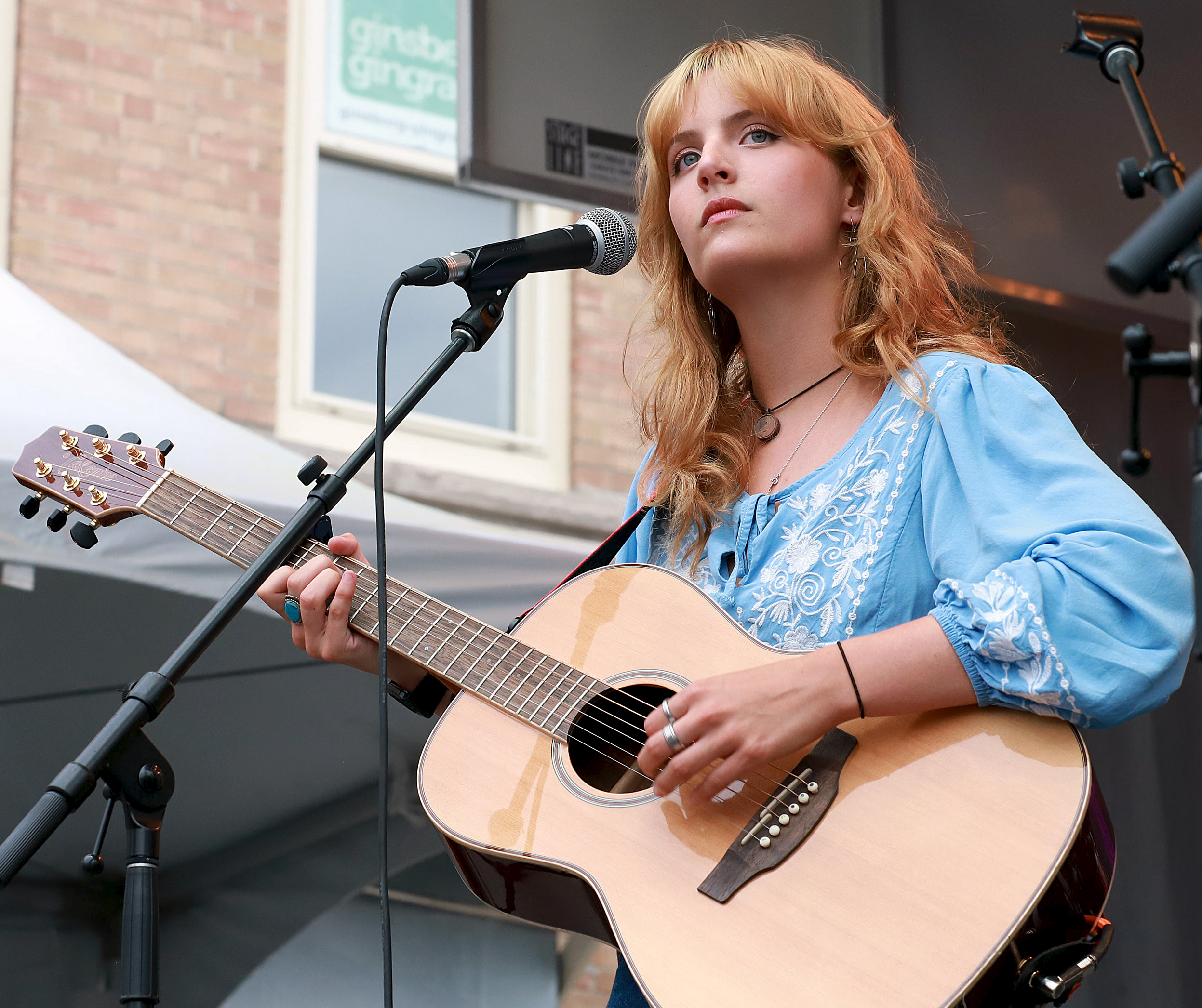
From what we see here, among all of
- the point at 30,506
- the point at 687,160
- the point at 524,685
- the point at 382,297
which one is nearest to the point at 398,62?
the point at 382,297

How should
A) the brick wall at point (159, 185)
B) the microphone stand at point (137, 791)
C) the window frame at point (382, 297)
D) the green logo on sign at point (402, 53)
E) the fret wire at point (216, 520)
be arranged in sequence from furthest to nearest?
the green logo on sign at point (402, 53), the window frame at point (382, 297), the brick wall at point (159, 185), the fret wire at point (216, 520), the microphone stand at point (137, 791)

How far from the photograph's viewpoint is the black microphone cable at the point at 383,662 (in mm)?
1747

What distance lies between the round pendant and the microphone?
370mm

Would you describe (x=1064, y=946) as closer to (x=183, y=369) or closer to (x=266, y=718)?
(x=266, y=718)

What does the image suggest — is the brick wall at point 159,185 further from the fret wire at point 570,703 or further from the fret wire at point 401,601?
the fret wire at point 570,703

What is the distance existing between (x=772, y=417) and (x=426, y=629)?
71 cm

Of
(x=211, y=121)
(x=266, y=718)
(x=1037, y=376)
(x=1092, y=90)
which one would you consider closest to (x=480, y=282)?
(x=266, y=718)

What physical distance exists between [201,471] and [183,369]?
111 inches

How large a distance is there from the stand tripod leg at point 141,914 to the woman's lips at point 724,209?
4.25ft

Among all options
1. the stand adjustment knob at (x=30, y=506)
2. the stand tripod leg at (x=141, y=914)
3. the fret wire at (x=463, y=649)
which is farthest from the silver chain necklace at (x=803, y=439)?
the stand adjustment knob at (x=30, y=506)

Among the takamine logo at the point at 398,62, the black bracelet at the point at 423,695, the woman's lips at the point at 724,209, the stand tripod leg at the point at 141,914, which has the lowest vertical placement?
the stand tripod leg at the point at 141,914

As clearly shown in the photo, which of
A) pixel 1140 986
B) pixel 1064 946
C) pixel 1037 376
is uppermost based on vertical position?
pixel 1037 376

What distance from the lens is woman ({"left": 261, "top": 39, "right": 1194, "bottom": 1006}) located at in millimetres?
1823

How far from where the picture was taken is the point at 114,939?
328 cm
